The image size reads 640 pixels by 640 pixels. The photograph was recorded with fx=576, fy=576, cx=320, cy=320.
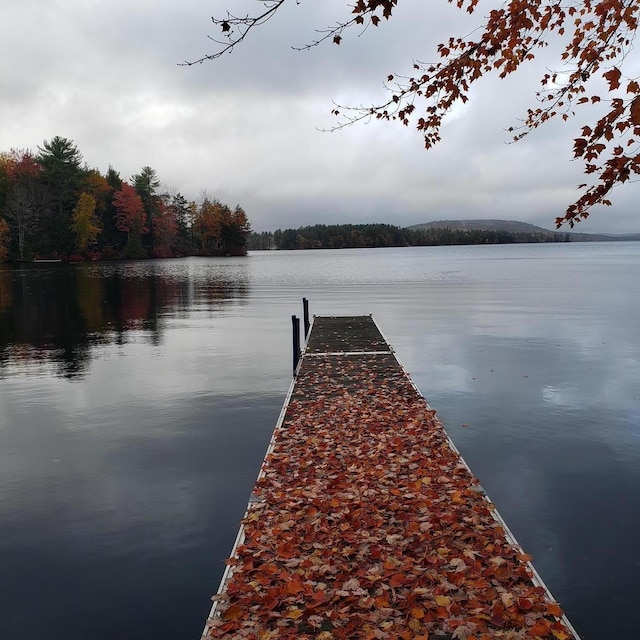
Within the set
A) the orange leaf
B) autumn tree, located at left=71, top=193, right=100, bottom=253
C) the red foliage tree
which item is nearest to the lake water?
the orange leaf

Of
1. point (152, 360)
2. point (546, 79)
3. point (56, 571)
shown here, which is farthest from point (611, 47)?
point (152, 360)

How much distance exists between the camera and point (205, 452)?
455 inches

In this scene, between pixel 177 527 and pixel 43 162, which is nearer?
pixel 177 527

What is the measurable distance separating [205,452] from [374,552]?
5.66m

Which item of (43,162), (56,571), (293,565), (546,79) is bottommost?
(56,571)

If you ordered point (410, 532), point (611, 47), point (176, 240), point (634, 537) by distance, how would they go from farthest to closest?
point (176, 240)
point (611, 47)
point (634, 537)
point (410, 532)

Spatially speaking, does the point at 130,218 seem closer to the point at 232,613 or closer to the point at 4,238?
the point at 4,238

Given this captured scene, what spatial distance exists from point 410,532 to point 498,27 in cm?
757

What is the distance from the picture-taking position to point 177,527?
8.57 metres

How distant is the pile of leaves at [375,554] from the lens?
18.1 ft

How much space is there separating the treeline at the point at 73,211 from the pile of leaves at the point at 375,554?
104 metres

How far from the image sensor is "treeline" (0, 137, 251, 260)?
103 m

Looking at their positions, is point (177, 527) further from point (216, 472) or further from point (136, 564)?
point (216, 472)

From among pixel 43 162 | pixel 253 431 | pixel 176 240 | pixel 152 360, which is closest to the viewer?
pixel 253 431
